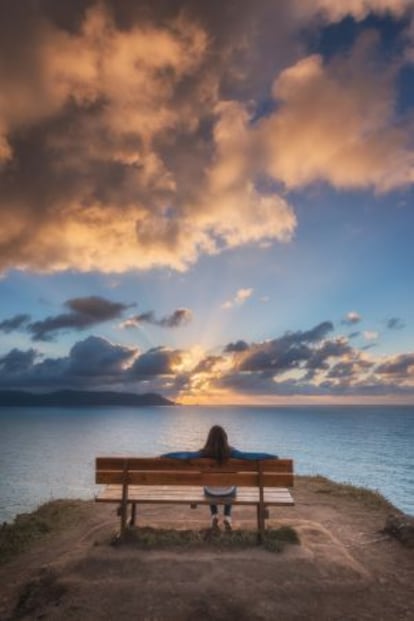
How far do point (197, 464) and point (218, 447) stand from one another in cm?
54

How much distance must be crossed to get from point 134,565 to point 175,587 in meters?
1.16

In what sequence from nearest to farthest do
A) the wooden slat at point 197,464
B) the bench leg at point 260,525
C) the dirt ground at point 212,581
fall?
the dirt ground at point 212,581 → the bench leg at point 260,525 → the wooden slat at point 197,464

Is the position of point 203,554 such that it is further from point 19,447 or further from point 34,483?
point 19,447

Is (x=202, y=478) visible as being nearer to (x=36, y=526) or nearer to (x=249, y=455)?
(x=249, y=455)

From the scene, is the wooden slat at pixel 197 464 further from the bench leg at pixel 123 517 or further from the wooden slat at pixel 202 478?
the bench leg at pixel 123 517

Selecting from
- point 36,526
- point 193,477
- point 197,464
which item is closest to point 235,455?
point 197,464

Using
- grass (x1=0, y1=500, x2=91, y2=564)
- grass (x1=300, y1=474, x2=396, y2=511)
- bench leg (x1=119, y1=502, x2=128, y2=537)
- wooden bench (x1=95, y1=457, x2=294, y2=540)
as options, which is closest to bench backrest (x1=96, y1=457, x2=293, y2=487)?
wooden bench (x1=95, y1=457, x2=294, y2=540)

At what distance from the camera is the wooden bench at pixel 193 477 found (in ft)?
29.6

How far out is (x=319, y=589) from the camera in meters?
7.00

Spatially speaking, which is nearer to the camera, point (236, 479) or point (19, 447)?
point (236, 479)

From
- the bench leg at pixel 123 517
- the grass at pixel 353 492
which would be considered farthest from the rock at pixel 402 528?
the bench leg at pixel 123 517

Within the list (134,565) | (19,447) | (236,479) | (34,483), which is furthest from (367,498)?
(19,447)

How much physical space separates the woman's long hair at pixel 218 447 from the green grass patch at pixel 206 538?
147 cm

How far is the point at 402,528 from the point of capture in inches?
379
